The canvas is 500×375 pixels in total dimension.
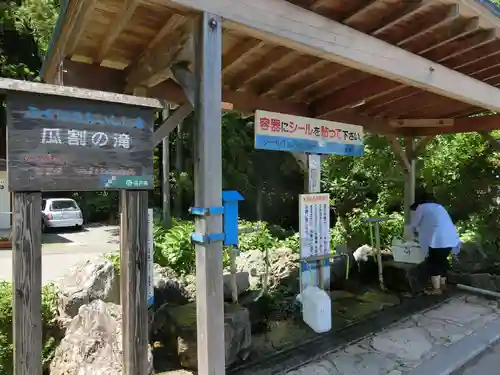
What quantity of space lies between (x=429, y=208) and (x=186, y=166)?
13.6 meters

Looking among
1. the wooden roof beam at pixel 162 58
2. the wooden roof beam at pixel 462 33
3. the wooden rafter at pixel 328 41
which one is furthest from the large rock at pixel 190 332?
the wooden roof beam at pixel 462 33

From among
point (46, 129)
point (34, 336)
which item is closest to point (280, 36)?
point (46, 129)

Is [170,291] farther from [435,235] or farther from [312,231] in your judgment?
[435,235]

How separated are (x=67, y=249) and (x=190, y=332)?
11344 millimetres

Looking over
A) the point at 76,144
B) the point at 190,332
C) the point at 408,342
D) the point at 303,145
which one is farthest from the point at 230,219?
the point at 408,342

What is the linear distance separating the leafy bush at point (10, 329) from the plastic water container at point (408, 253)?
5170 millimetres

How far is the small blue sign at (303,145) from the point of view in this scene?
467cm

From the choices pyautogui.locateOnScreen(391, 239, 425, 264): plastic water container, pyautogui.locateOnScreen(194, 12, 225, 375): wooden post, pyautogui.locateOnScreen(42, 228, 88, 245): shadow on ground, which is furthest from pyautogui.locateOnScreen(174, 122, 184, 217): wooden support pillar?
pyautogui.locateOnScreen(194, 12, 225, 375): wooden post

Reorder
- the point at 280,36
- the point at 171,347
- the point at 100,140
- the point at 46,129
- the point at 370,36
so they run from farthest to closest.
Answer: the point at 171,347, the point at 370,36, the point at 280,36, the point at 100,140, the point at 46,129

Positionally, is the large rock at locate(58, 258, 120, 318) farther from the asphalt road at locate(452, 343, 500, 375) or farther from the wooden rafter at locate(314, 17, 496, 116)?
the asphalt road at locate(452, 343, 500, 375)

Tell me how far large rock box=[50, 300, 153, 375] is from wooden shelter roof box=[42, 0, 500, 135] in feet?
7.29

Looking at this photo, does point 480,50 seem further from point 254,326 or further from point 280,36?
point 254,326

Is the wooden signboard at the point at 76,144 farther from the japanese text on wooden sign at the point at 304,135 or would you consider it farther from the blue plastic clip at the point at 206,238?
the japanese text on wooden sign at the point at 304,135

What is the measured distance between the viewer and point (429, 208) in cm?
597
